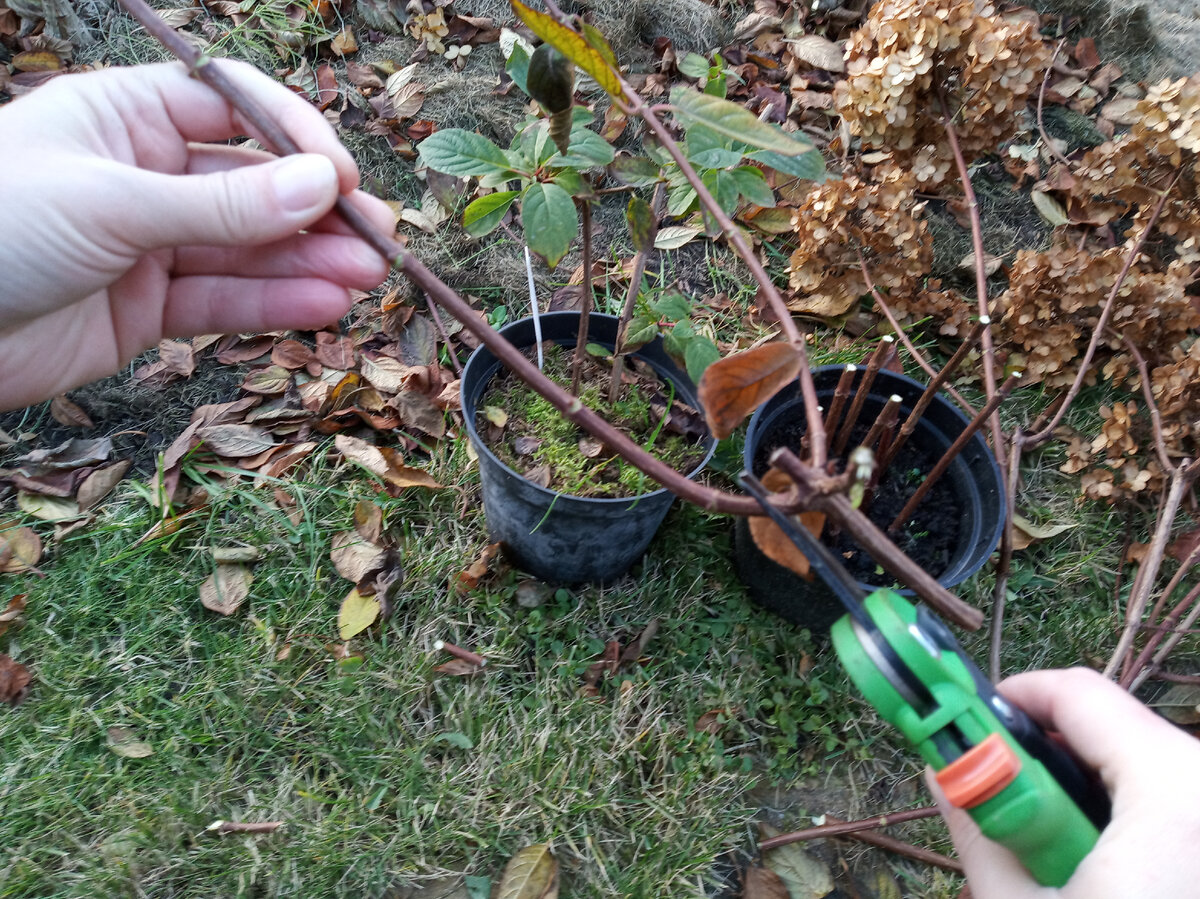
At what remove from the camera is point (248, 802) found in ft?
5.43

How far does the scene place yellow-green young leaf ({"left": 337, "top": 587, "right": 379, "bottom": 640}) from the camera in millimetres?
1848

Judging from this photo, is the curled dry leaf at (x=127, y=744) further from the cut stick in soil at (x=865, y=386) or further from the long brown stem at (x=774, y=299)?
the cut stick in soil at (x=865, y=386)

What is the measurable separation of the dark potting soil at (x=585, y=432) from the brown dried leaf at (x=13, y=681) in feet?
3.96

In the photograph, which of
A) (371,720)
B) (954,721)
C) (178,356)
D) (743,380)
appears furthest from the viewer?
(178,356)

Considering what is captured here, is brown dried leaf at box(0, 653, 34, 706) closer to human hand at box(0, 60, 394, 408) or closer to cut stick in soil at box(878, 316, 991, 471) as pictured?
human hand at box(0, 60, 394, 408)

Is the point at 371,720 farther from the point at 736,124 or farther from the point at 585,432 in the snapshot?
the point at 736,124

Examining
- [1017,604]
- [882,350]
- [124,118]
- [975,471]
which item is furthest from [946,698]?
[124,118]

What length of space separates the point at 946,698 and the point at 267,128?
49.1 inches

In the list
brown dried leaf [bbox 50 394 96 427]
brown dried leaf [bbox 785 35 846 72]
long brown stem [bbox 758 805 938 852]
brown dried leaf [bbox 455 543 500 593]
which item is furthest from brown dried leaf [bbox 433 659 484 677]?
brown dried leaf [bbox 785 35 846 72]

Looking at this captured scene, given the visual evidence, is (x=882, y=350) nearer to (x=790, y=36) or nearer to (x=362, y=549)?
(x=362, y=549)

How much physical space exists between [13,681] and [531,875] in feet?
4.20

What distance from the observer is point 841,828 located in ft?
5.45

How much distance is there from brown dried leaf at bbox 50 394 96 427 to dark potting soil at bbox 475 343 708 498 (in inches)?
47.2

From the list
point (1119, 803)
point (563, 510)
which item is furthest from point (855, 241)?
point (1119, 803)
